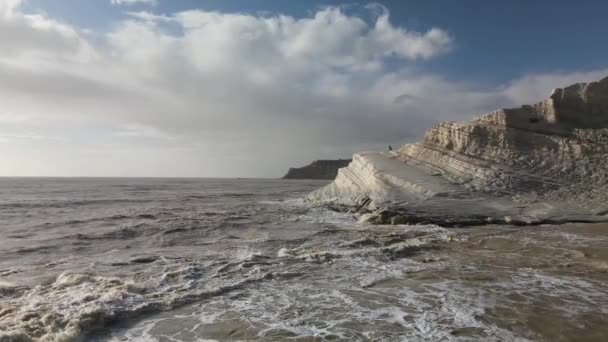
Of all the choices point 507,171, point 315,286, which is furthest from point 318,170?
point 315,286

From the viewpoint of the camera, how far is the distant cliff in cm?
14938

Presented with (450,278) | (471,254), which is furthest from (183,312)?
(471,254)

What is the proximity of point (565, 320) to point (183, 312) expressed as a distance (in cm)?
517

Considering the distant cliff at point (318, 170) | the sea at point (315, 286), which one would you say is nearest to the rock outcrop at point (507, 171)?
the sea at point (315, 286)

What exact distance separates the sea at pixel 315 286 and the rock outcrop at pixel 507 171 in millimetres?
2199

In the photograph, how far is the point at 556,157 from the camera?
1873 cm

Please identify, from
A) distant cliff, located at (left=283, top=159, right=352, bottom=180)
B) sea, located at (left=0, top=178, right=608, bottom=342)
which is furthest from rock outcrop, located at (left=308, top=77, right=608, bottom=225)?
distant cliff, located at (left=283, top=159, right=352, bottom=180)

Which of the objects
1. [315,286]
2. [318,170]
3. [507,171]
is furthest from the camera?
[318,170]

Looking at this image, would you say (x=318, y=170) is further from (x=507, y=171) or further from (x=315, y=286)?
(x=315, y=286)

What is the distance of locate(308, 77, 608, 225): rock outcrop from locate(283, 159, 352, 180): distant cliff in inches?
4841

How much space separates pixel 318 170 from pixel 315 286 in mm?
151806

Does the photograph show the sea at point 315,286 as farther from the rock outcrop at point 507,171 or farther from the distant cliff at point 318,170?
the distant cliff at point 318,170

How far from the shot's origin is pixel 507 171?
18.5 m

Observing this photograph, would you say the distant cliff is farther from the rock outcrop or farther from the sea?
the sea
